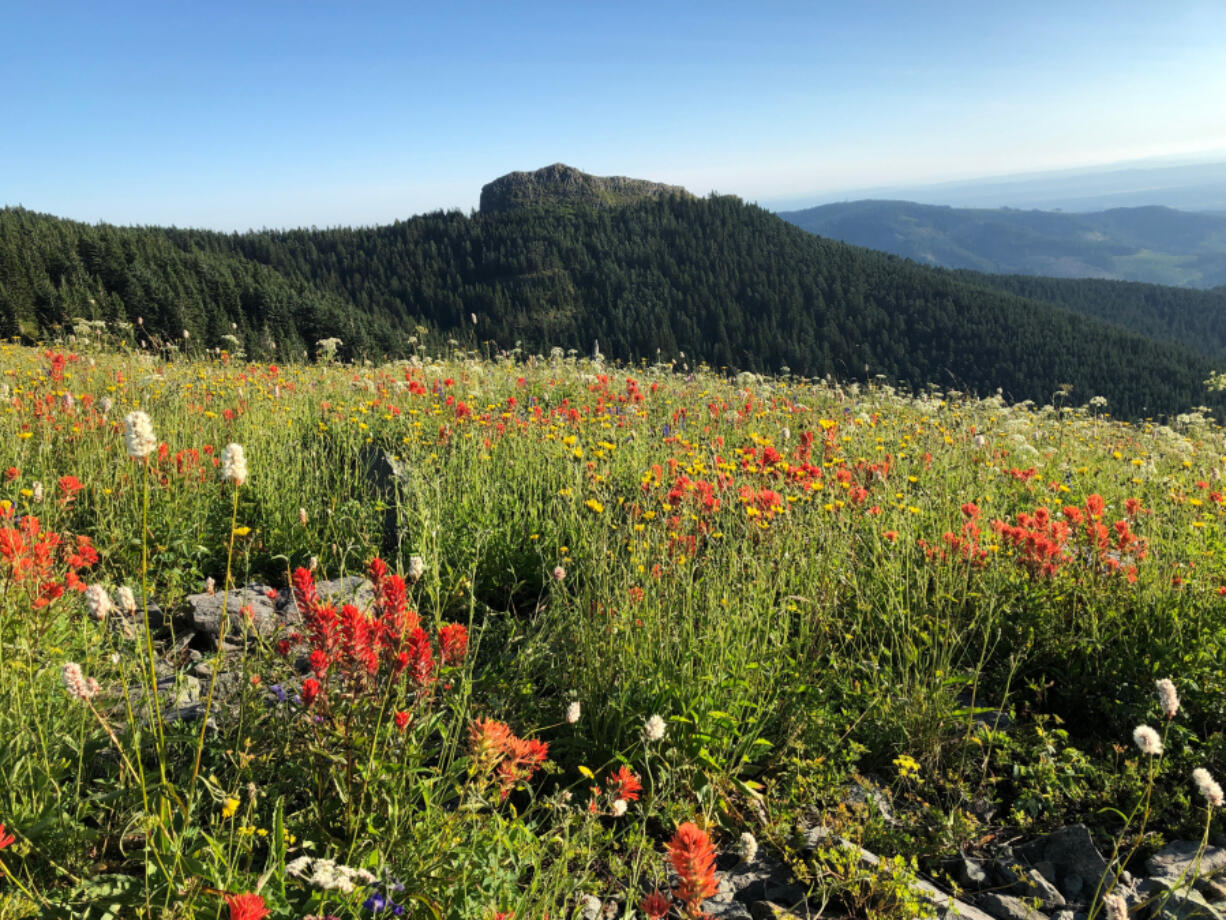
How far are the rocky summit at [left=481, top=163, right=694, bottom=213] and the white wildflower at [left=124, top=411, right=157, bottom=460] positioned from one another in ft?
612

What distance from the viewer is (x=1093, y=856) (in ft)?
7.86

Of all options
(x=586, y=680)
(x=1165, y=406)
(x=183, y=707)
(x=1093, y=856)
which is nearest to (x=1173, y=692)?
(x=1093, y=856)

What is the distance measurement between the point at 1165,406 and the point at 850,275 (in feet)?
171

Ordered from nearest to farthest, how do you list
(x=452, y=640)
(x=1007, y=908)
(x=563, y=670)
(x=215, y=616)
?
(x=452, y=640)
(x=1007, y=908)
(x=563, y=670)
(x=215, y=616)

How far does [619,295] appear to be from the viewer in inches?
5079

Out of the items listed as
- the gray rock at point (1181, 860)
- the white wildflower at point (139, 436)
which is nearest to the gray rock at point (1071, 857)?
the gray rock at point (1181, 860)

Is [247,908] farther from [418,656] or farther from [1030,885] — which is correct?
[1030,885]

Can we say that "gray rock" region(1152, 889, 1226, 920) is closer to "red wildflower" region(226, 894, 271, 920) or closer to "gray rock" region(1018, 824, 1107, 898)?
→ "gray rock" region(1018, 824, 1107, 898)

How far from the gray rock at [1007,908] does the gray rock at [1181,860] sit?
52 centimetres

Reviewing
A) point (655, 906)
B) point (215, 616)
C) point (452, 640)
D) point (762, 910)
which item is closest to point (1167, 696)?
point (762, 910)

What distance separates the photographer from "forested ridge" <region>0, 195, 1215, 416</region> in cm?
7188

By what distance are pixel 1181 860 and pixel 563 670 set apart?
2380mm

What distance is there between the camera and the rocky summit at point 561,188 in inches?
7062

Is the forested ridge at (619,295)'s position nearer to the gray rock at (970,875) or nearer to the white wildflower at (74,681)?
the gray rock at (970,875)
